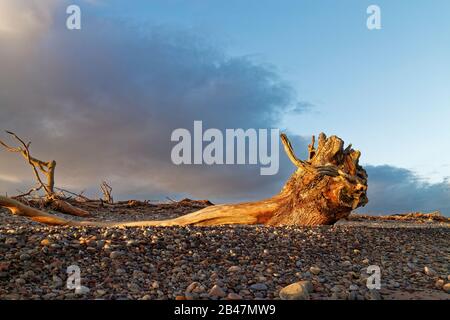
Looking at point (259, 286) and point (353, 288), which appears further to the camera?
point (353, 288)

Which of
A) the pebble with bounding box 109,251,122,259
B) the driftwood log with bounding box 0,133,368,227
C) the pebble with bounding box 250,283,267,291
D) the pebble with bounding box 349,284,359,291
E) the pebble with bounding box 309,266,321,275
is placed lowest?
the pebble with bounding box 349,284,359,291

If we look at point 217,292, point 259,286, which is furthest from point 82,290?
point 259,286

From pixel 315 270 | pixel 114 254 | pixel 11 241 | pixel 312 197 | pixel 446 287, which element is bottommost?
pixel 446 287

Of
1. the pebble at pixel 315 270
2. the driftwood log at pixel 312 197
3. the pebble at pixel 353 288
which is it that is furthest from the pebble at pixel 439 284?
the driftwood log at pixel 312 197

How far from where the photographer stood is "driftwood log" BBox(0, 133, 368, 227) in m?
10.9

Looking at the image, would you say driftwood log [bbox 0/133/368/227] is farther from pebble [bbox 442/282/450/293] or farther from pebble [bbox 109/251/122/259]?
pebble [bbox 109/251/122/259]

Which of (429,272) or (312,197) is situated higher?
(312,197)

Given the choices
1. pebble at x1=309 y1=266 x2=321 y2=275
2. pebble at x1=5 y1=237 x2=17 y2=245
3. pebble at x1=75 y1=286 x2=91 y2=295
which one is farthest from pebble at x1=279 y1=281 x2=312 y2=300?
pebble at x1=5 y1=237 x2=17 y2=245

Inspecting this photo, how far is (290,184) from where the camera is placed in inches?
461

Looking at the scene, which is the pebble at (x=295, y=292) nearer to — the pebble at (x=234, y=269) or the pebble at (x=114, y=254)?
the pebble at (x=234, y=269)

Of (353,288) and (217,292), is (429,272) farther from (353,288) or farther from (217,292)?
(217,292)

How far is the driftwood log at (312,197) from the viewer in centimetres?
1086

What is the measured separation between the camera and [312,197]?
1109cm
